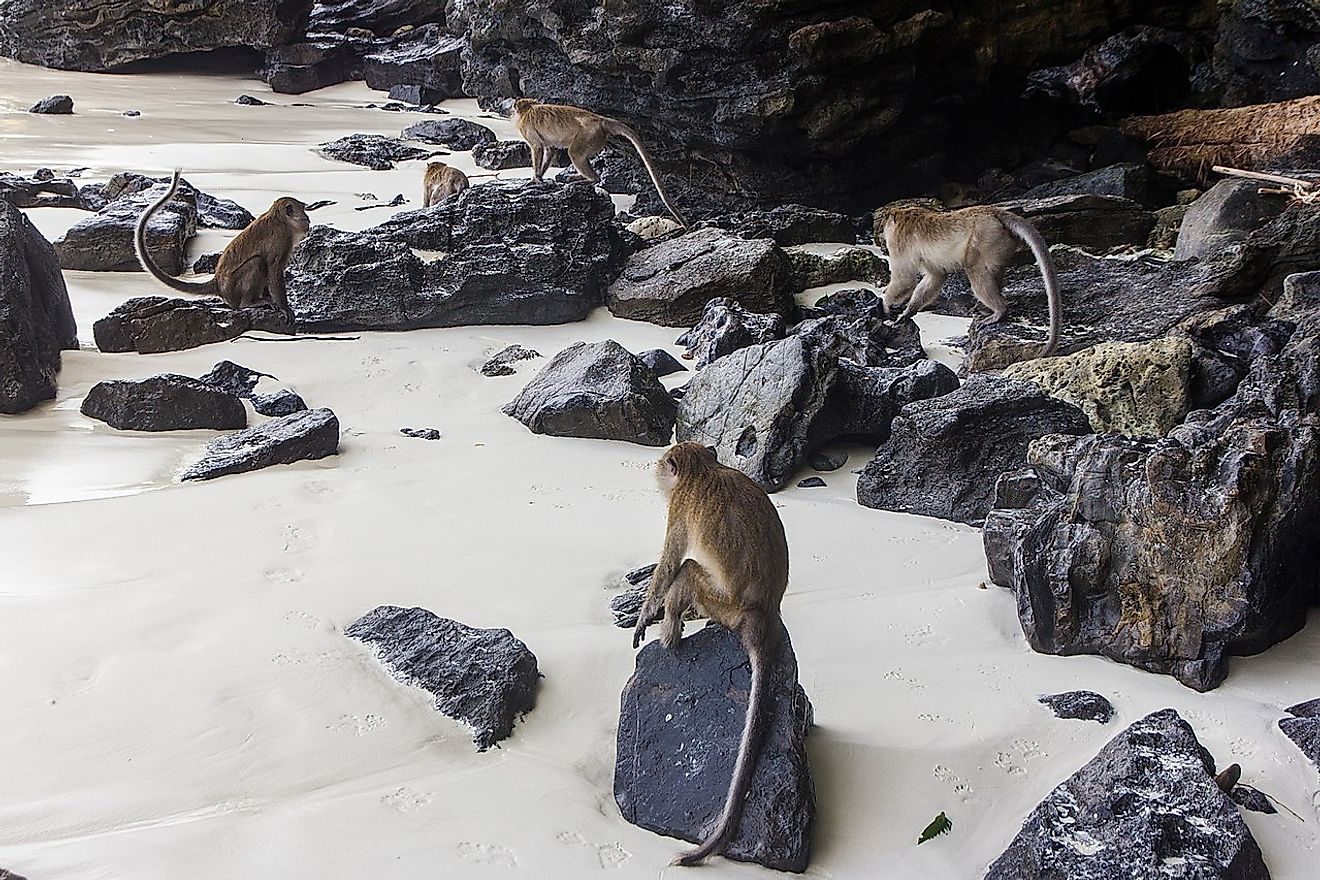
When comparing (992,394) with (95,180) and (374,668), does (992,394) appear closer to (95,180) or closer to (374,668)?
(374,668)

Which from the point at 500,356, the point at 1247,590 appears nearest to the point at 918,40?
the point at 500,356

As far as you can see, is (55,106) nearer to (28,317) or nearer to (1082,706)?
(28,317)

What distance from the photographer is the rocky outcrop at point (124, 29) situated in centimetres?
1873

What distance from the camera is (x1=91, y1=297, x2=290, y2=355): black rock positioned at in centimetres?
761

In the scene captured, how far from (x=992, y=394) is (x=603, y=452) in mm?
2109

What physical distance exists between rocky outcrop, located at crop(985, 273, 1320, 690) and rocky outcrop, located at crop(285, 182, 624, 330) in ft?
17.1

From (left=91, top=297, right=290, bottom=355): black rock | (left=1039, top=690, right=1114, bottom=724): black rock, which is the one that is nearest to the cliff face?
(left=91, top=297, right=290, bottom=355): black rock

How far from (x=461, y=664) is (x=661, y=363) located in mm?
3993

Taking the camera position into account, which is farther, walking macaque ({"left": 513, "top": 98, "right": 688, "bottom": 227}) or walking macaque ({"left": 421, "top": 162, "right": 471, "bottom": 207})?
walking macaque ({"left": 513, "top": 98, "right": 688, "bottom": 227})

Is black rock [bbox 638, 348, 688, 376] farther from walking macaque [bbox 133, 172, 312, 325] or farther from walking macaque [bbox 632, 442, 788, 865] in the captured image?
walking macaque [bbox 632, 442, 788, 865]

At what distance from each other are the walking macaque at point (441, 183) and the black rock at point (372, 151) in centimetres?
271

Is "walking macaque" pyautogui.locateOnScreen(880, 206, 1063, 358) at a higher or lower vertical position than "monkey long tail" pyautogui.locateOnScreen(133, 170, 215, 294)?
higher

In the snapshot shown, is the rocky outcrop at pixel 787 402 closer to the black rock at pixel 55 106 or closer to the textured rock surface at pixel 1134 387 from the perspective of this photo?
the textured rock surface at pixel 1134 387

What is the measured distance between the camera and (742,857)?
9.83ft
